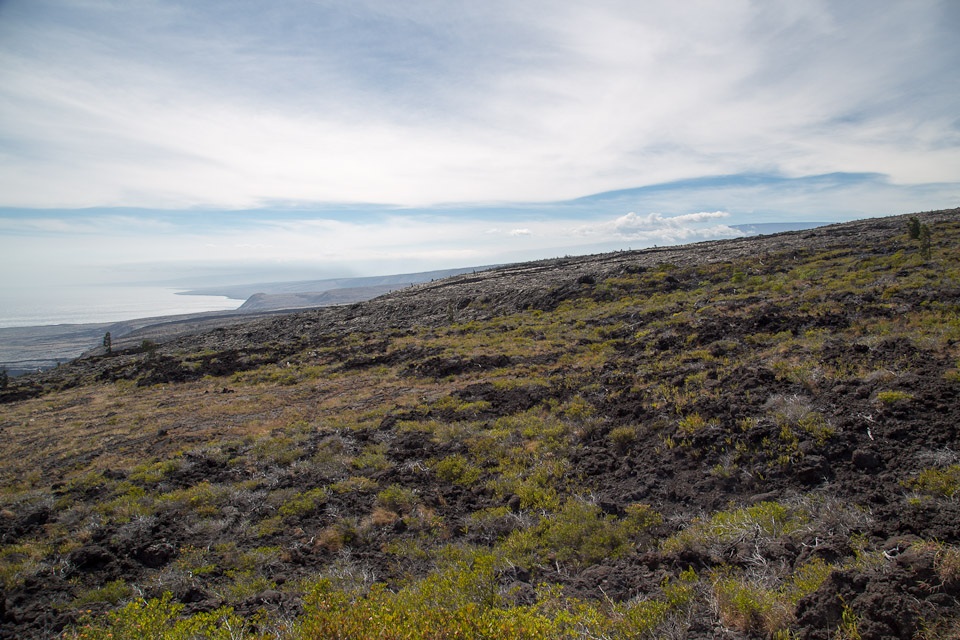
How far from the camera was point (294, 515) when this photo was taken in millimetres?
9023

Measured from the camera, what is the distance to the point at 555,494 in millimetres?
8805

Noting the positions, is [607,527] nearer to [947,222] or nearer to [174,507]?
[174,507]

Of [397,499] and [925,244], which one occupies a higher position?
[925,244]

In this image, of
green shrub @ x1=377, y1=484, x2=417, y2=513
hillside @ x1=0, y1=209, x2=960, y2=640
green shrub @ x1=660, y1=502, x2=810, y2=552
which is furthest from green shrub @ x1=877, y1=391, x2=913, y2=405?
green shrub @ x1=377, y1=484, x2=417, y2=513

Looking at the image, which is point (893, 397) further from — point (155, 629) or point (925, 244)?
point (925, 244)

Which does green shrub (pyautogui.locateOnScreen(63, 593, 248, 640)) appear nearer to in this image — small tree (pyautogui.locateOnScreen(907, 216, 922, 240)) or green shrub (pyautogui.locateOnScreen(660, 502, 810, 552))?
green shrub (pyautogui.locateOnScreen(660, 502, 810, 552))

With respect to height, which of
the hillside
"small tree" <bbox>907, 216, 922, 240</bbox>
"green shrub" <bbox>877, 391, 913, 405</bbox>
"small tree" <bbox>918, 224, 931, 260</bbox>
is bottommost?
the hillside

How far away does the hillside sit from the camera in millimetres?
4875

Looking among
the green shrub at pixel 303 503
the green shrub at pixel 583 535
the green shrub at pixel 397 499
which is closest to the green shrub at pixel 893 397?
the green shrub at pixel 583 535

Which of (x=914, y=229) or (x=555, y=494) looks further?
(x=914, y=229)

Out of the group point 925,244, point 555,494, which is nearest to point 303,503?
point 555,494

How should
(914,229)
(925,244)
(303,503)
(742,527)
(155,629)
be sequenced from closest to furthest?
1. (155,629)
2. (742,527)
3. (303,503)
4. (925,244)
5. (914,229)

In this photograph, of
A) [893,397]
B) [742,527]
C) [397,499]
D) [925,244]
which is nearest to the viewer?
[742,527]

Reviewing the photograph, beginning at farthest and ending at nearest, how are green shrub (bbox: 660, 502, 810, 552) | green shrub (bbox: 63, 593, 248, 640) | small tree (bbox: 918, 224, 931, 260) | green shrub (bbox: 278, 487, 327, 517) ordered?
1. small tree (bbox: 918, 224, 931, 260)
2. green shrub (bbox: 278, 487, 327, 517)
3. green shrub (bbox: 660, 502, 810, 552)
4. green shrub (bbox: 63, 593, 248, 640)
